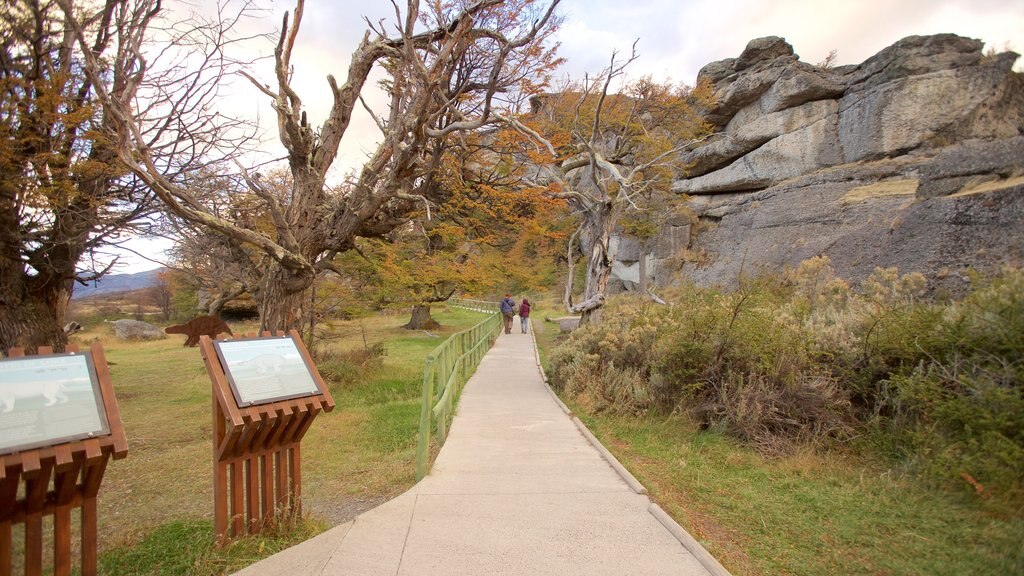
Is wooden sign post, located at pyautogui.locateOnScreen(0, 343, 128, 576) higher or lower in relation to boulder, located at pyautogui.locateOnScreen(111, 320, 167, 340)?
higher

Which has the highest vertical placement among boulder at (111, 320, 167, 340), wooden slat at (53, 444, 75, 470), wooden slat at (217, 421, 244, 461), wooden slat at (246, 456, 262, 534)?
wooden slat at (53, 444, 75, 470)

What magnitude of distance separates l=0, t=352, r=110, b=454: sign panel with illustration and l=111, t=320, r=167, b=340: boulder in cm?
3484

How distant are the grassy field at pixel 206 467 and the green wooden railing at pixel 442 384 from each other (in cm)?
43

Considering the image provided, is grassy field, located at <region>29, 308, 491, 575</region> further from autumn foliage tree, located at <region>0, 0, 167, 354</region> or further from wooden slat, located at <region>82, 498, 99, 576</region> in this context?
autumn foliage tree, located at <region>0, 0, 167, 354</region>

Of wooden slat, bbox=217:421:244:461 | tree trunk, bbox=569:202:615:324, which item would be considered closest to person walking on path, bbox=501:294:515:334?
tree trunk, bbox=569:202:615:324

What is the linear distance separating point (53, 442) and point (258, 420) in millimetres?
1122

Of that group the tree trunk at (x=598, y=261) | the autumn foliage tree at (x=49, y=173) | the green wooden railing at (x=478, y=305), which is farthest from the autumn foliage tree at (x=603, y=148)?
the green wooden railing at (x=478, y=305)

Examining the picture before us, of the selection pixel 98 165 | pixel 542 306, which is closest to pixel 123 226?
pixel 98 165

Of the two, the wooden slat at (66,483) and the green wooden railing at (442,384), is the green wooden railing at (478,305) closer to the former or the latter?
the green wooden railing at (442,384)

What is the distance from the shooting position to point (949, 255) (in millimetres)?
13203

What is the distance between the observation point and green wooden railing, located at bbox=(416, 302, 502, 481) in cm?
577

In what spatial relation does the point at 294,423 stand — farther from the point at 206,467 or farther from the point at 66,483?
the point at 206,467

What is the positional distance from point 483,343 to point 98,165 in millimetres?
11464

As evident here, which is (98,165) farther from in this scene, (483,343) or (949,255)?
(949,255)
